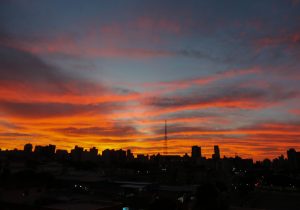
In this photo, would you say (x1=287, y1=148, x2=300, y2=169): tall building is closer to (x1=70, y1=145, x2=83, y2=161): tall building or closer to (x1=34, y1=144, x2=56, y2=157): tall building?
(x1=70, y1=145, x2=83, y2=161): tall building

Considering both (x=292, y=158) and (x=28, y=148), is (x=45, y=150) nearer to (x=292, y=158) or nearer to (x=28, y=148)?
(x=28, y=148)

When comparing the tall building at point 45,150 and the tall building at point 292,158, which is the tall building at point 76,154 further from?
the tall building at point 292,158

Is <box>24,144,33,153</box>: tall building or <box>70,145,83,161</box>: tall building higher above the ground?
<box>24,144,33,153</box>: tall building

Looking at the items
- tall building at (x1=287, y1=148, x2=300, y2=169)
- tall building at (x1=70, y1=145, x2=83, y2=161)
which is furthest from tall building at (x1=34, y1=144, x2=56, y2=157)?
tall building at (x1=287, y1=148, x2=300, y2=169)

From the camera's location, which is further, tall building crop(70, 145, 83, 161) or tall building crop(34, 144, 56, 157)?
tall building crop(70, 145, 83, 161)

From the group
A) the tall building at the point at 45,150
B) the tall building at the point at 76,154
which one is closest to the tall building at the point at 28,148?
the tall building at the point at 45,150

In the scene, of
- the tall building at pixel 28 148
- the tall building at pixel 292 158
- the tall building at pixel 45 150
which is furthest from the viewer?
the tall building at pixel 292 158

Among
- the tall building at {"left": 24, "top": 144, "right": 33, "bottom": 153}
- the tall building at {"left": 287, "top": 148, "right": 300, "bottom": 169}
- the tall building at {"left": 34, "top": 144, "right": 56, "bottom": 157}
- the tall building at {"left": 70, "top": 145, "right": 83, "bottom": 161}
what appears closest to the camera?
the tall building at {"left": 34, "top": 144, "right": 56, "bottom": 157}

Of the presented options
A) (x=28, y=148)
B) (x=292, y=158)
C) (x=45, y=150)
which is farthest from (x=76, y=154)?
(x=292, y=158)

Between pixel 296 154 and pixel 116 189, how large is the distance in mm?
179639

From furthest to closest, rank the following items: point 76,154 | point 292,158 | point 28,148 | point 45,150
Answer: point 292,158 → point 45,150 → point 28,148 → point 76,154

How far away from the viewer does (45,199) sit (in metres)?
35.7

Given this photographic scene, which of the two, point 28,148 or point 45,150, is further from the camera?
point 45,150

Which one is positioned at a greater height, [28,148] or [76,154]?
[28,148]
